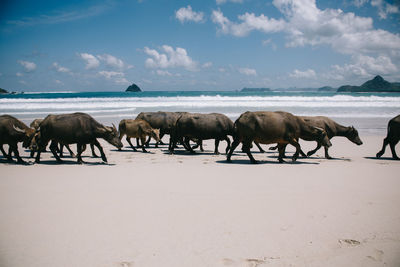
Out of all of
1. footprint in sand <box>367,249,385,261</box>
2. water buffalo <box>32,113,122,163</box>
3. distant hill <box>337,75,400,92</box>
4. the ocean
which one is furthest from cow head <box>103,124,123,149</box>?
distant hill <box>337,75,400,92</box>

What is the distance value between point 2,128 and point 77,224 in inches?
247

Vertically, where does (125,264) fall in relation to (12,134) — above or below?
below

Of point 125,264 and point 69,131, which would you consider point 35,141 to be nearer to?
point 69,131

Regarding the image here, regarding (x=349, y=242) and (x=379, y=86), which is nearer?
(x=349, y=242)

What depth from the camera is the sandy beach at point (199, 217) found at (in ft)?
11.2

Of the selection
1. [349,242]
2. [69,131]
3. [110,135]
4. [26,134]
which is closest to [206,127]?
[110,135]

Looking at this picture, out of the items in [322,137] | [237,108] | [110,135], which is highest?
[237,108]

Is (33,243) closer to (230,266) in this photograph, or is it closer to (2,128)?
(230,266)

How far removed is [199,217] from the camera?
14.8 feet

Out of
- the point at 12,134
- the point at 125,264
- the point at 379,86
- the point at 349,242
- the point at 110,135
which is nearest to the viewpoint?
the point at 125,264

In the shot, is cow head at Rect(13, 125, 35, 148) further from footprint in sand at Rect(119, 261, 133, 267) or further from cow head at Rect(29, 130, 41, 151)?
footprint in sand at Rect(119, 261, 133, 267)

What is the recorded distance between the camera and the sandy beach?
3.42 metres

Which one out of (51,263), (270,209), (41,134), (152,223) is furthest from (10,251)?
(41,134)

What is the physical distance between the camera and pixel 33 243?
3.66 meters
